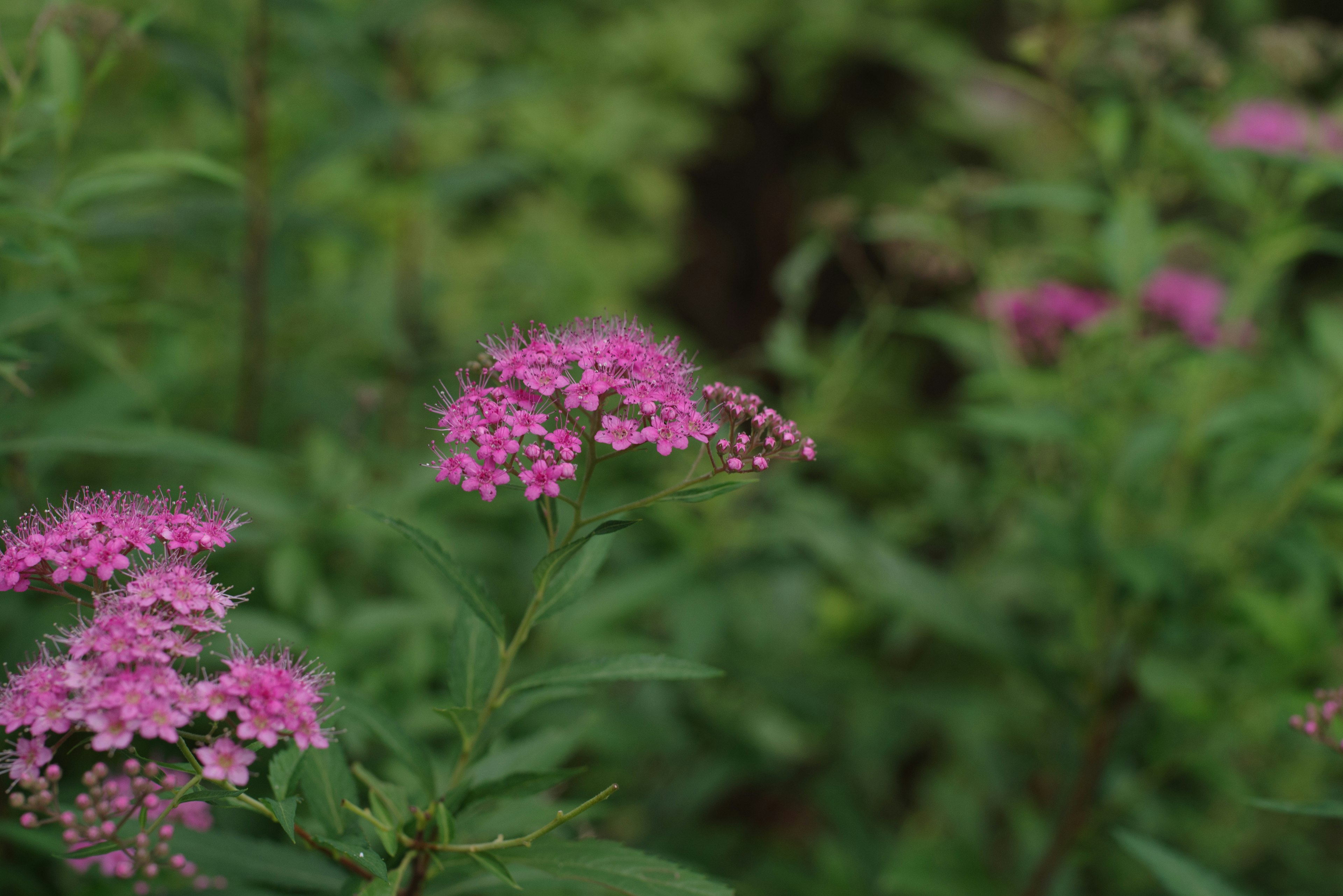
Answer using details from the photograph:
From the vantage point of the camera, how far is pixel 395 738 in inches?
43.8

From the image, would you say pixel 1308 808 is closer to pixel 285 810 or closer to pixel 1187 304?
pixel 285 810

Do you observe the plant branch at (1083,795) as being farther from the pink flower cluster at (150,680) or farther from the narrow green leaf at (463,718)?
the pink flower cluster at (150,680)

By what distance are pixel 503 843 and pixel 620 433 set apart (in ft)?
1.38

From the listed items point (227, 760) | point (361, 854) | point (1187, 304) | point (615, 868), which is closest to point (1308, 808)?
point (615, 868)

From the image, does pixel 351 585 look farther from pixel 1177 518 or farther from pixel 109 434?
pixel 1177 518

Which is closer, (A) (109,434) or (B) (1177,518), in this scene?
(A) (109,434)

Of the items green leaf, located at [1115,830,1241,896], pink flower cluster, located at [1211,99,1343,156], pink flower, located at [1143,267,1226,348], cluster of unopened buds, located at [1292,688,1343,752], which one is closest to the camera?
cluster of unopened buds, located at [1292,688,1343,752]

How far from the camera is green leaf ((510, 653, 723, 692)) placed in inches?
41.0

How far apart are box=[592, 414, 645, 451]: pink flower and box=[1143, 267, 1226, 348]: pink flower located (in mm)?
1671

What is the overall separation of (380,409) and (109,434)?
2.94 feet

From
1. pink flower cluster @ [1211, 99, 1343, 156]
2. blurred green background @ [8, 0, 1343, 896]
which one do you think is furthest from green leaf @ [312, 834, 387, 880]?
pink flower cluster @ [1211, 99, 1343, 156]

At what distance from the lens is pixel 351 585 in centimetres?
194

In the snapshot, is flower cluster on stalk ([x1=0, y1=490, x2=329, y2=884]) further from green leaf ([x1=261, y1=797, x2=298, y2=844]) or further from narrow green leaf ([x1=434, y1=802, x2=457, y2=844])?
narrow green leaf ([x1=434, y1=802, x2=457, y2=844])

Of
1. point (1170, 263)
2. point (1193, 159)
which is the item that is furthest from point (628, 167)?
point (1193, 159)
